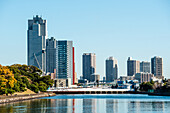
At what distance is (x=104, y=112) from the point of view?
93.6 m

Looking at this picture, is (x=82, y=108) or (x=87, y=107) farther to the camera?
(x=87, y=107)

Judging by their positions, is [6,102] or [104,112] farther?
[6,102]

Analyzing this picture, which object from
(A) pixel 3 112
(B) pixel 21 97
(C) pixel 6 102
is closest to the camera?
(A) pixel 3 112

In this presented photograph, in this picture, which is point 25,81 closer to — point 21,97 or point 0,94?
point 21,97

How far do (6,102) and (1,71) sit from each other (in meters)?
12.5

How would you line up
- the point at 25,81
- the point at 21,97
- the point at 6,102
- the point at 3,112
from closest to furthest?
the point at 3,112 → the point at 6,102 → the point at 21,97 → the point at 25,81

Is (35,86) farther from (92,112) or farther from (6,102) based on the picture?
(92,112)

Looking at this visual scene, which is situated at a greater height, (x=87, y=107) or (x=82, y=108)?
(x=82, y=108)

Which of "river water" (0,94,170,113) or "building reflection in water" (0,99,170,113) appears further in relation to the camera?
"building reflection in water" (0,99,170,113)

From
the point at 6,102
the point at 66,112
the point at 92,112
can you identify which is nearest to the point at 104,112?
the point at 92,112

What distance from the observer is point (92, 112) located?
93.6m

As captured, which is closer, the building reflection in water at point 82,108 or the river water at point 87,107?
the river water at point 87,107

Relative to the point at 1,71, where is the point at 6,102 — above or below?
below

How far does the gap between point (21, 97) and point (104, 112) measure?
6436 cm
